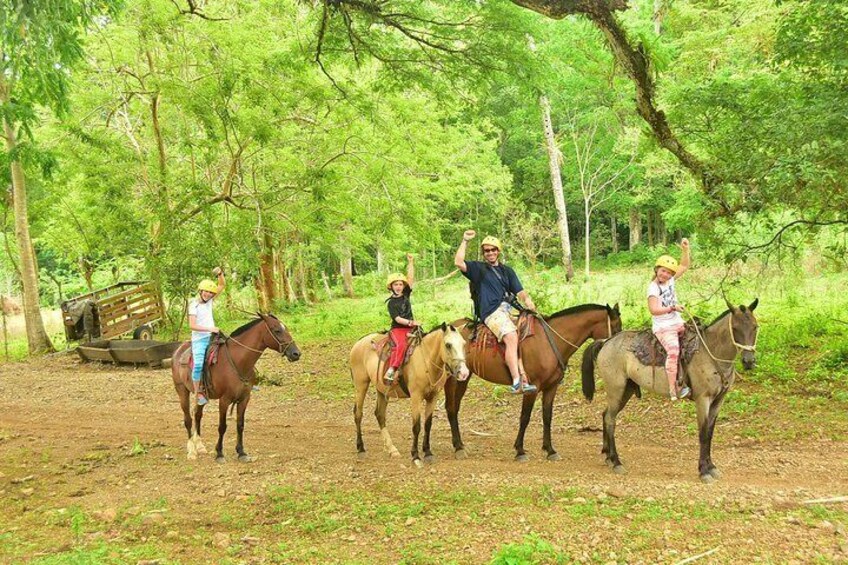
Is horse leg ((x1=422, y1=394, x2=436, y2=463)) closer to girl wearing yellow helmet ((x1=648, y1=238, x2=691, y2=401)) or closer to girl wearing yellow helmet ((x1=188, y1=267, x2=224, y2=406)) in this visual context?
girl wearing yellow helmet ((x1=648, y1=238, x2=691, y2=401))

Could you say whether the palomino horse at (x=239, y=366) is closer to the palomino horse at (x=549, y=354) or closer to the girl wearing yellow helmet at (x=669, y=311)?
the palomino horse at (x=549, y=354)

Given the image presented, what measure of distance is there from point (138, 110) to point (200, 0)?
410 cm

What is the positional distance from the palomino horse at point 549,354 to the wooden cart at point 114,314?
1459 centimetres

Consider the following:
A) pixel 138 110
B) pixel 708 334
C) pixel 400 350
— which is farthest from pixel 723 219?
pixel 138 110

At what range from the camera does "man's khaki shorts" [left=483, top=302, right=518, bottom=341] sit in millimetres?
7996

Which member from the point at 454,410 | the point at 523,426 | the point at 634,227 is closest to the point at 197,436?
the point at 454,410

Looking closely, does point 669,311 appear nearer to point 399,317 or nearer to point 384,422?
point 399,317

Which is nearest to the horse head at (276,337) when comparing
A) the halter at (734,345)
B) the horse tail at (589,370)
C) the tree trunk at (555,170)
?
the horse tail at (589,370)

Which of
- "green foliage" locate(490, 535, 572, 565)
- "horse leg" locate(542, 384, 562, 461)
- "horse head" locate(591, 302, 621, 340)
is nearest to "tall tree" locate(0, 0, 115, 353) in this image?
"green foliage" locate(490, 535, 572, 565)

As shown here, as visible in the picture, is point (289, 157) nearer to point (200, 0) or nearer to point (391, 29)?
point (200, 0)

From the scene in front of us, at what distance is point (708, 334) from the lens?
695 centimetres

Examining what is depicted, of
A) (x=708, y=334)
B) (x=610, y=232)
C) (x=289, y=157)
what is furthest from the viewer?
(x=610, y=232)

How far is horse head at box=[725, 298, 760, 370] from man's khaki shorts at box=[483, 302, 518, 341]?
8.60 feet

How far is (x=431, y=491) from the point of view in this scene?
6652mm
